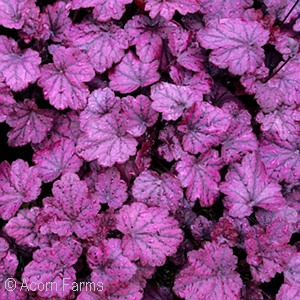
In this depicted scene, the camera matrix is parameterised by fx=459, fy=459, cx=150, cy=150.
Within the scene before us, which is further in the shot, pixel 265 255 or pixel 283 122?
pixel 283 122

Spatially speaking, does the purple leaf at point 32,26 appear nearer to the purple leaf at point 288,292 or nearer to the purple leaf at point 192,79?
the purple leaf at point 192,79

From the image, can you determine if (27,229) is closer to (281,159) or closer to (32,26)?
(32,26)

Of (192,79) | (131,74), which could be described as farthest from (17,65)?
(192,79)

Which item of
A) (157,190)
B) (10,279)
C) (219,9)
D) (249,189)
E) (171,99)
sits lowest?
(10,279)

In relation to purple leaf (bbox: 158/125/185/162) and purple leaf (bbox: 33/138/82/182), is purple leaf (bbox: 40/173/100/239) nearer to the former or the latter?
purple leaf (bbox: 33/138/82/182)

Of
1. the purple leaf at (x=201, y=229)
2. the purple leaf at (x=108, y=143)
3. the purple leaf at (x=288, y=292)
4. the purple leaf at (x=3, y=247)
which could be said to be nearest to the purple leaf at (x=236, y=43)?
the purple leaf at (x=108, y=143)

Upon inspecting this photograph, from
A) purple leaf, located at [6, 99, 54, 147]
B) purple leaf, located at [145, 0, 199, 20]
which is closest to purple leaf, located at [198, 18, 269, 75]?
purple leaf, located at [145, 0, 199, 20]

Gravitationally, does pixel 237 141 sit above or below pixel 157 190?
above
